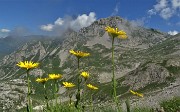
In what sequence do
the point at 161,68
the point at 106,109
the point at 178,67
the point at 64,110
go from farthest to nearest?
1. the point at 161,68
2. the point at 178,67
3. the point at 106,109
4. the point at 64,110

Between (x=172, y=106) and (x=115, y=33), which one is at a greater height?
(x=115, y=33)

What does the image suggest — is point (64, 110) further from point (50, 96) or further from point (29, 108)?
point (29, 108)

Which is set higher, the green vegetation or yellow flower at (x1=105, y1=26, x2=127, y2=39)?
yellow flower at (x1=105, y1=26, x2=127, y2=39)

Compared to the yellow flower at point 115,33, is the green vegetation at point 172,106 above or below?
below

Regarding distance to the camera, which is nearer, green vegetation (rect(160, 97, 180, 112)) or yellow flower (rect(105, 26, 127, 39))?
yellow flower (rect(105, 26, 127, 39))

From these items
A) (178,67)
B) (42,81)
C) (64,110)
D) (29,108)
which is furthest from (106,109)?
(178,67)

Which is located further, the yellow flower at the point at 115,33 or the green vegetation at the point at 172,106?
the green vegetation at the point at 172,106

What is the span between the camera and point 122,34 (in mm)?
8227

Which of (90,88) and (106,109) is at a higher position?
(90,88)

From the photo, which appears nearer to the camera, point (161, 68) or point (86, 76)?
point (86, 76)

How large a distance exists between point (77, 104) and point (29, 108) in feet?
3.72

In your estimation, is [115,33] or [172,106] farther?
[172,106]

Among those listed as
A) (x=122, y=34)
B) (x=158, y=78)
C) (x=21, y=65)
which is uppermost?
(x=122, y=34)

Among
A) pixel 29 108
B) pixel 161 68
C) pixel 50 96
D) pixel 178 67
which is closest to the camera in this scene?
pixel 29 108
